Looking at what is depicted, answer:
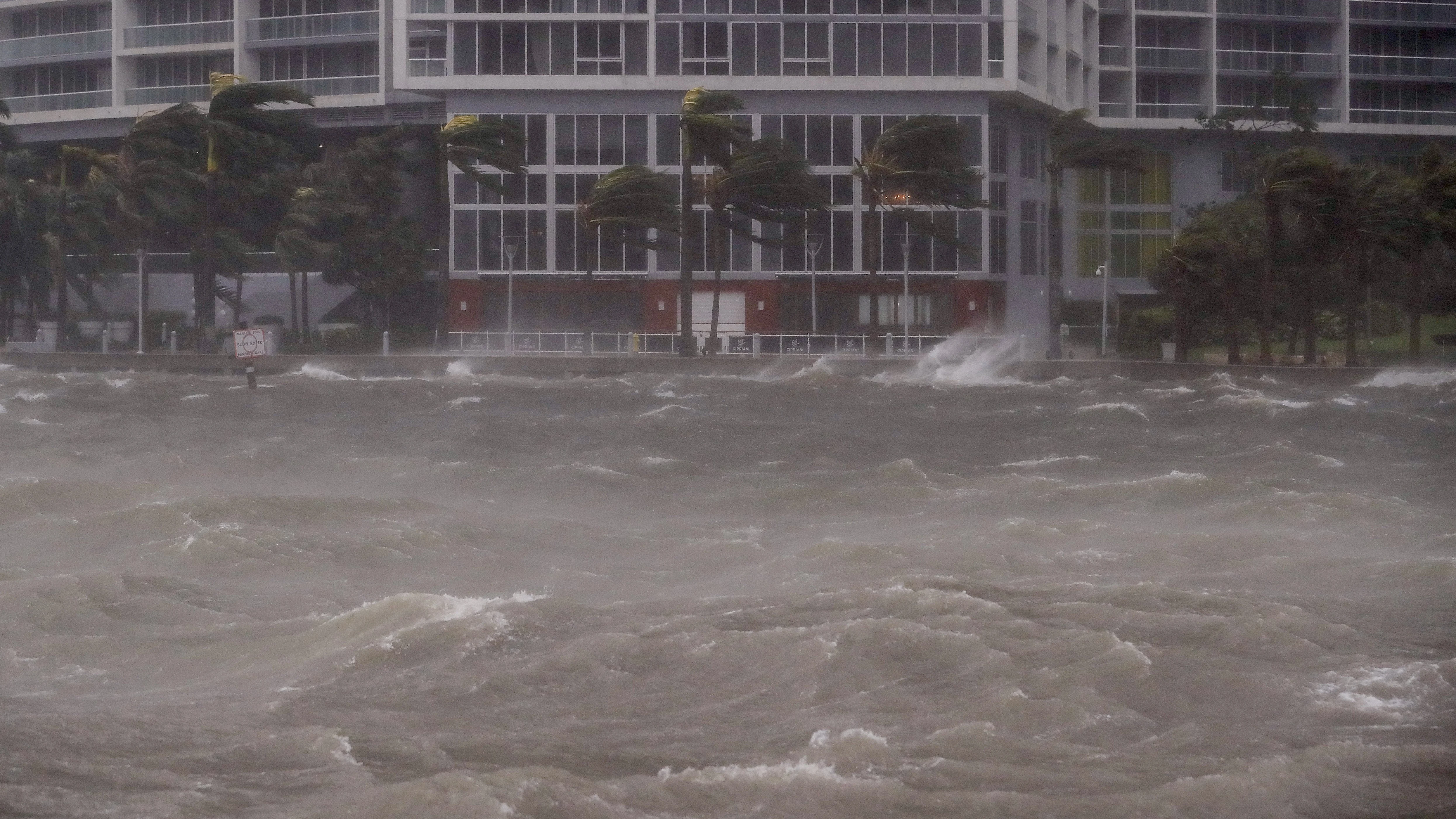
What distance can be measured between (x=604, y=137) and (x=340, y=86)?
1403 cm

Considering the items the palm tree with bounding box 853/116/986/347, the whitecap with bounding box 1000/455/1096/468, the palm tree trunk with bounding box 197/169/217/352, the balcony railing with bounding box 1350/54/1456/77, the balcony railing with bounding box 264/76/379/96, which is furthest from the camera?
the balcony railing with bounding box 1350/54/1456/77

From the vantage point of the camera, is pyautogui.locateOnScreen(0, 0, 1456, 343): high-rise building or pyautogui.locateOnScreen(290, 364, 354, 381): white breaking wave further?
pyautogui.locateOnScreen(0, 0, 1456, 343): high-rise building

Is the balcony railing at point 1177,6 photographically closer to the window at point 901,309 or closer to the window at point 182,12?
the window at point 901,309

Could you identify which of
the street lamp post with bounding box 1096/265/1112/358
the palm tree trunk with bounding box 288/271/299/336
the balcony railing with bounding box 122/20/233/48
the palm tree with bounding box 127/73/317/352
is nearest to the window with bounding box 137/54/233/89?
the balcony railing with bounding box 122/20/233/48

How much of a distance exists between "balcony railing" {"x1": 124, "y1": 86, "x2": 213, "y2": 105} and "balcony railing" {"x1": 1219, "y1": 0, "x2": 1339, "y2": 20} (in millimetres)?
43070

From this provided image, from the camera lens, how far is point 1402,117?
76688 millimetres

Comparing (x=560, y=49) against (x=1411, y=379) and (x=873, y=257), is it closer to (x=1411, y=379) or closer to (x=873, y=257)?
(x=873, y=257)

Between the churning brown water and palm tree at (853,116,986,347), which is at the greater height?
palm tree at (853,116,986,347)

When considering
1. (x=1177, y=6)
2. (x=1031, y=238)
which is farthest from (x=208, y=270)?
(x=1177, y=6)

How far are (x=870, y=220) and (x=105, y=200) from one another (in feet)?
86.1

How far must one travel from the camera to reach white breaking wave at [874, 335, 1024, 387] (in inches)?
1906

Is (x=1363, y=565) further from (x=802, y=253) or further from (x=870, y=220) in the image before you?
(x=802, y=253)

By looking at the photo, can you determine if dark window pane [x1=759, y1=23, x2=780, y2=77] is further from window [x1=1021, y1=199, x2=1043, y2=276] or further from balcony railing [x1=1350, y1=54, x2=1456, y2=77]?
balcony railing [x1=1350, y1=54, x2=1456, y2=77]

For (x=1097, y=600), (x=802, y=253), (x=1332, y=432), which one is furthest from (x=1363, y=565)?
(x=802, y=253)
